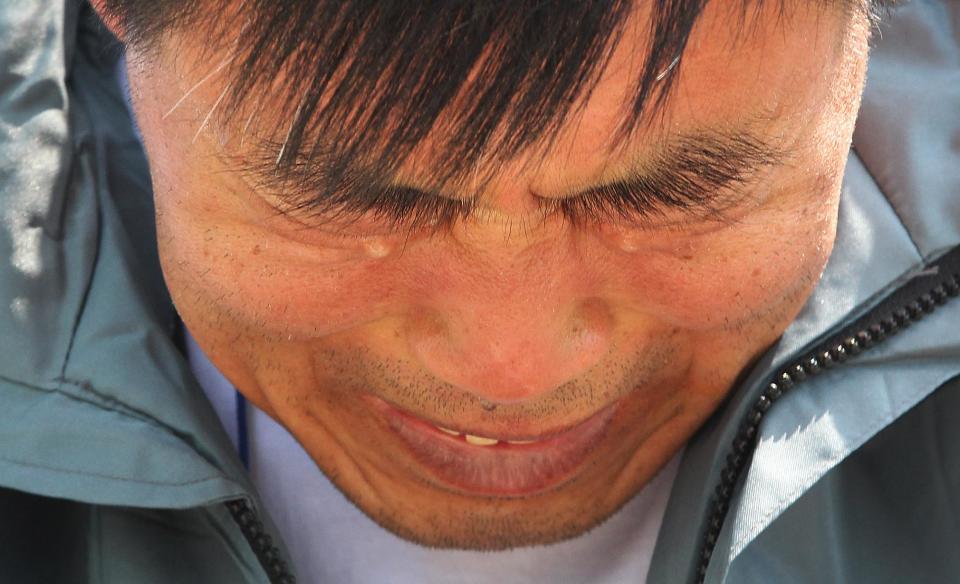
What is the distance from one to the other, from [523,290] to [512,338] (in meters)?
0.05

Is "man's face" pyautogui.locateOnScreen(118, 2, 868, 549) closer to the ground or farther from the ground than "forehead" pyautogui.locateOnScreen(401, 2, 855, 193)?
closer to the ground

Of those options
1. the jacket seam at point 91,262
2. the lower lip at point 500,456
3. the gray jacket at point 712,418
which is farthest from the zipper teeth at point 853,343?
the jacket seam at point 91,262

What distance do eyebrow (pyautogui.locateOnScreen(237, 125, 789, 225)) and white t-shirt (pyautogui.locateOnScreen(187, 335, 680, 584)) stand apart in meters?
0.47

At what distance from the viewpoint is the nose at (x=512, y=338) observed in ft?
3.51

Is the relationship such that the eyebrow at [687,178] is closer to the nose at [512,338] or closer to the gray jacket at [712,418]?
the nose at [512,338]

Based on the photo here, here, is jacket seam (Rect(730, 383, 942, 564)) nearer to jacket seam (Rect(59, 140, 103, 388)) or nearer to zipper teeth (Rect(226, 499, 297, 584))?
zipper teeth (Rect(226, 499, 297, 584))

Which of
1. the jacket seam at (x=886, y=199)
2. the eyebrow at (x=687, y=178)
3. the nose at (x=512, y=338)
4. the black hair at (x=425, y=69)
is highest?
the black hair at (x=425, y=69)

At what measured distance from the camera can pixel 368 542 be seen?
1.42 m

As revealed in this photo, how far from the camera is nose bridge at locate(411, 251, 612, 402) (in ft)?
3.48

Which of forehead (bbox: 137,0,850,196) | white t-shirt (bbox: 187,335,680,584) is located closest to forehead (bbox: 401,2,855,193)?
forehead (bbox: 137,0,850,196)

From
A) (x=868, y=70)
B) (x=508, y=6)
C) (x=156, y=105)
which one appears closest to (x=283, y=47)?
(x=508, y=6)

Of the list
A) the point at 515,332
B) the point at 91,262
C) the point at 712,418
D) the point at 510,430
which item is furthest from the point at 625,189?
the point at 91,262

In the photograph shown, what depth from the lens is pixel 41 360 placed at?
1170 mm

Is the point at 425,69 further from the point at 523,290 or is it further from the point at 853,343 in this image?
the point at 853,343
